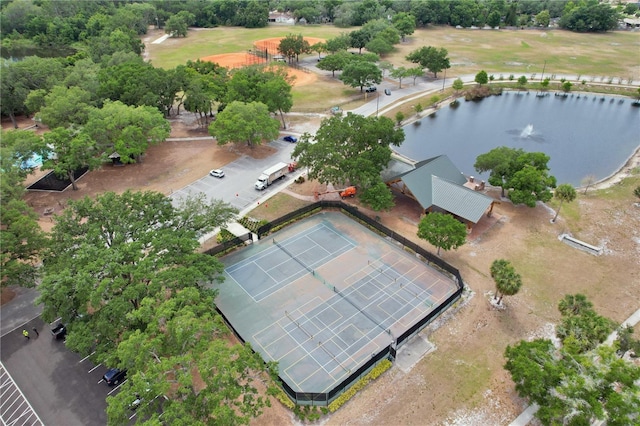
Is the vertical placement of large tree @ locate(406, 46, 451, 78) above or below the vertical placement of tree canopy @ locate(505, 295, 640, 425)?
above

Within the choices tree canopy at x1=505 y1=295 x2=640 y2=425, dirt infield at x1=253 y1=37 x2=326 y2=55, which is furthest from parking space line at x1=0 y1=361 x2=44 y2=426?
dirt infield at x1=253 y1=37 x2=326 y2=55

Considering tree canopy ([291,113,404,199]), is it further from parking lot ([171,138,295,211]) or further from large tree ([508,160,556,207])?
large tree ([508,160,556,207])

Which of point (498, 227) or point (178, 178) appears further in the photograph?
point (178, 178)

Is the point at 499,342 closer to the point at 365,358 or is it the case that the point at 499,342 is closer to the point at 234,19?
the point at 365,358

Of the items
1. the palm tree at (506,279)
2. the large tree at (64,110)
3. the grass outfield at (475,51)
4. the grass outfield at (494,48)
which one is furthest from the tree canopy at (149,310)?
the grass outfield at (494,48)

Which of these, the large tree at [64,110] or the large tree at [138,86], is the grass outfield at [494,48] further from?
the large tree at [64,110]

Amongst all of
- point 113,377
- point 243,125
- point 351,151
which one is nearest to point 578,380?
point 113,377

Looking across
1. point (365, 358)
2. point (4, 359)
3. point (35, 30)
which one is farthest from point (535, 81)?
point (35, 30)

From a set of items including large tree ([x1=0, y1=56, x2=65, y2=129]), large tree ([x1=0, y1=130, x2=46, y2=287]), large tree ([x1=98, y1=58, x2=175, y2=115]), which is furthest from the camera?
large tree ([x1=0, y1=56, x2=65, y2=129])
